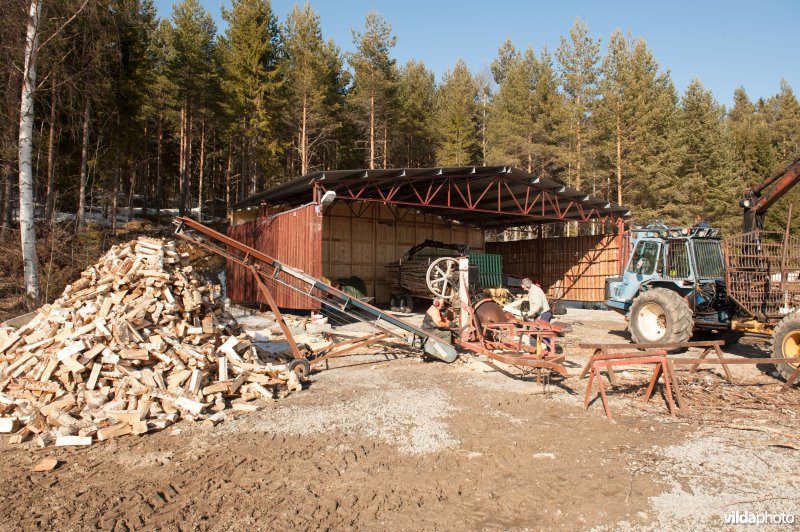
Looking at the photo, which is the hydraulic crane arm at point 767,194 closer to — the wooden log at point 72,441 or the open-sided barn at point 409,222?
the open-sided barn at point 409,222

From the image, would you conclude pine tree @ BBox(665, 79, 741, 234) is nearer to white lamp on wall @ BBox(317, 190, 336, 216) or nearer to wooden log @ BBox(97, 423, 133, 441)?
white lamp on wall @ BBox(317, 190, 336, 216)

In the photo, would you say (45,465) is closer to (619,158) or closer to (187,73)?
(619,158)

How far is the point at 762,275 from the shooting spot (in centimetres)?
887

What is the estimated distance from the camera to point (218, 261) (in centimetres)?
2520

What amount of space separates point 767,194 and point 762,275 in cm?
217

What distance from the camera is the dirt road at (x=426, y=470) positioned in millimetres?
3725

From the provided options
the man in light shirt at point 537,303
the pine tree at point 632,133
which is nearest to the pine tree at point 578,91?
the pine tree at point 632,133

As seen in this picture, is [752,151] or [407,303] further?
[752,151]

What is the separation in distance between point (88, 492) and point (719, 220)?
3350 cm

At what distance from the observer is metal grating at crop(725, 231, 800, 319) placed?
8492 mm

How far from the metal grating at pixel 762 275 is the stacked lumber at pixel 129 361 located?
7.97 meters

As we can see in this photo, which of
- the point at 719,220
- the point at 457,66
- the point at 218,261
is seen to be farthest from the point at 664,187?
the point at 218,261

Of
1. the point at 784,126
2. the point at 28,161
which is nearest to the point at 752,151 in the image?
the point at 784,126

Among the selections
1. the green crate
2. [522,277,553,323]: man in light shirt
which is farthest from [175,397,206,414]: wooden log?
the green crate
